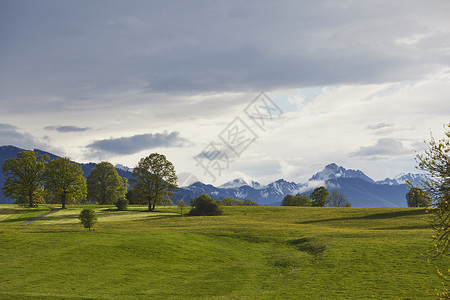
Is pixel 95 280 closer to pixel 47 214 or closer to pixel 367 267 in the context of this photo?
pixel 367 267

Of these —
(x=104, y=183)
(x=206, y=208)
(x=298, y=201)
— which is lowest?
(x=298, y=201)

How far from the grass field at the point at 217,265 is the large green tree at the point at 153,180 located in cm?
5220

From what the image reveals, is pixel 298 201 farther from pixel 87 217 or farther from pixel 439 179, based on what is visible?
pixel 439 179

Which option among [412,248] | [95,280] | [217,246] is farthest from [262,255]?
[95,280]

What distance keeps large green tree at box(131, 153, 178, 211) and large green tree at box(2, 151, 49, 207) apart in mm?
28546

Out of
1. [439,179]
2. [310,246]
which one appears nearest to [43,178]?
[310,246]

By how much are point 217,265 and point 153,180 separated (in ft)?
229

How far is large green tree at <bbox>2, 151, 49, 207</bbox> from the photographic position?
328 feet

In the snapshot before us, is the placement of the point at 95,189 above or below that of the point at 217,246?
above

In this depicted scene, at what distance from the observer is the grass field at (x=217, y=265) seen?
2898 centimetres

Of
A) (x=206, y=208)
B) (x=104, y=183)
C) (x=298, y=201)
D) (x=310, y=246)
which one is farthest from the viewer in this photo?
(x=298, y=201)

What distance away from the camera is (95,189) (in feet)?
424

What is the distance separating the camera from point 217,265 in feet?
131

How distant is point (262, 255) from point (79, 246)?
23.2 meters
